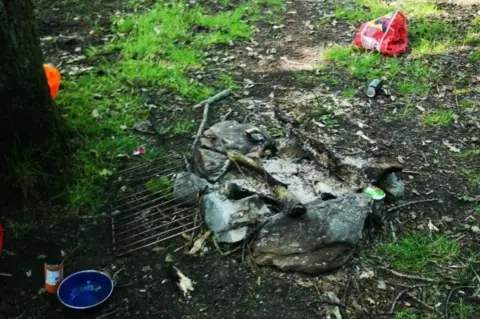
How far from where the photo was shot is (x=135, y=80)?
17.6 ft

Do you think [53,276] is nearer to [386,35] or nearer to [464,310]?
[464,310]

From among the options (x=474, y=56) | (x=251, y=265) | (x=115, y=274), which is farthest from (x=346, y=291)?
(x=474, y=56)

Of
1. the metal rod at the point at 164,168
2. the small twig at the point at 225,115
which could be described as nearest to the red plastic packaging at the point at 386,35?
the small twig at the point at 225,115

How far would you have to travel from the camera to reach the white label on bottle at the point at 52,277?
120 inches

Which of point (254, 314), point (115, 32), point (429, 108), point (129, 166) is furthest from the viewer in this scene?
point (115, 32)

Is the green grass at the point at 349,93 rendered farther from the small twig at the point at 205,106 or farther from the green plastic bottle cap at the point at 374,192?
the green plastic bottle cap at the point at 374,192

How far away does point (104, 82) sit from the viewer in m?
5.32

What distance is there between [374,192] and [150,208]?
1.56 meters

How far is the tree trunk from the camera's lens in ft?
11.1

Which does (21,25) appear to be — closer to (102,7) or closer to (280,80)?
(280,80)

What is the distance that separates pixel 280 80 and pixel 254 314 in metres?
3.04

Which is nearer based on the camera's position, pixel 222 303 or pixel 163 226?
pixel 222 303

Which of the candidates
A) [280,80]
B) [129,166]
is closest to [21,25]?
[129,166]

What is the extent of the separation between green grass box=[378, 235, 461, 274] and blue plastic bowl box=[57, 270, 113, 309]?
1.72m
